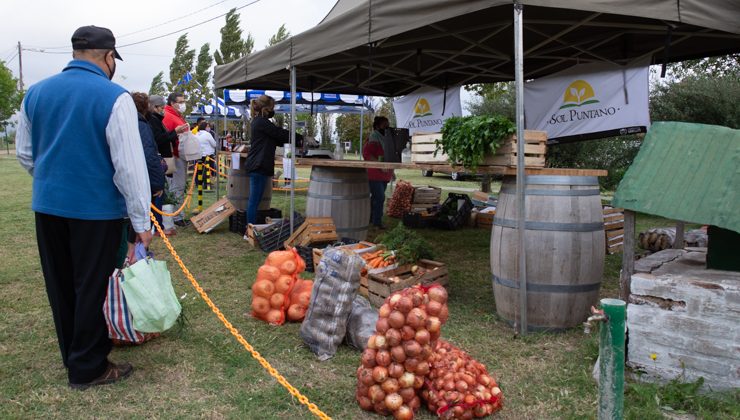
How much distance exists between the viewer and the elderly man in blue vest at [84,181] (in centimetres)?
294

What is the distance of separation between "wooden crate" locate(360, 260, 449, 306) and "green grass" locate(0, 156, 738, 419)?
1.01 feet

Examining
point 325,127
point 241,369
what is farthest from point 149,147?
point 325,127

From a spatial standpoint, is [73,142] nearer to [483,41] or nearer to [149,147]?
[149,147]

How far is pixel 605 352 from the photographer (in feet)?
6.13

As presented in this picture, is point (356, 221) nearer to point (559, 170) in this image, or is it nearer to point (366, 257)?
point (366, 257)

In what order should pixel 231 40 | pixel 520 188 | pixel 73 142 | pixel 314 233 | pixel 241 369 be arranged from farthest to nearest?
pixel 231 40
pixel 314 233
pixel 520 188
pixel 241 369
pixel 73 142

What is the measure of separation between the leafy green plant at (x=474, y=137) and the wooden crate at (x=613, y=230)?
3.55 m

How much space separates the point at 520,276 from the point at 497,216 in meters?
0.52

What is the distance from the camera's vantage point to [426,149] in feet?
16.3

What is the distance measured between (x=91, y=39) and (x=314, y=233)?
146 inches

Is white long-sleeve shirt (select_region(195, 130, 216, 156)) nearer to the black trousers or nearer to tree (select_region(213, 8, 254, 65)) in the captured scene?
the black trousers

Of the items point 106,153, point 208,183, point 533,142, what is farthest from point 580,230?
point 208,183

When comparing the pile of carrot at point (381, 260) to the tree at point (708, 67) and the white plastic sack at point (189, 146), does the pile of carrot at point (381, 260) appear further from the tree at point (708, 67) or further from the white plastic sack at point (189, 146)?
the tree at point (708, 67)

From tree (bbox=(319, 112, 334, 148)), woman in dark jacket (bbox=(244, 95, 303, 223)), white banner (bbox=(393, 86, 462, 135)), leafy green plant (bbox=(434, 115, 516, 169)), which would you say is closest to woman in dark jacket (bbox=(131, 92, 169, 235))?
woman in dark jacket (bbox=(244, 95, 303, 223))
